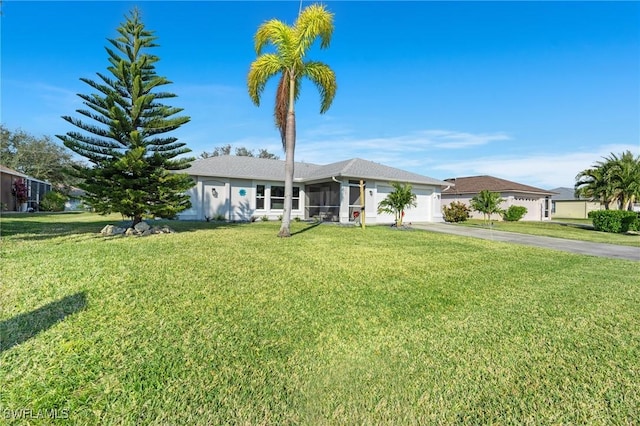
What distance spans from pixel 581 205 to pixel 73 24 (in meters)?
49.0

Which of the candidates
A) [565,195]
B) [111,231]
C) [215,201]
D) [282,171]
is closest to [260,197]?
[282,171]

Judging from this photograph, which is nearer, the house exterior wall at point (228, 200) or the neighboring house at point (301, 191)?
the house exterior wall at point (228, 200)

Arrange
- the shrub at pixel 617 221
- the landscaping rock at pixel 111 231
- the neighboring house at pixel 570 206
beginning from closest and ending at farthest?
the landscaping rock at pixel 111 231
the shrub at pixel 617 221
the neighboring house at pixel 570 206

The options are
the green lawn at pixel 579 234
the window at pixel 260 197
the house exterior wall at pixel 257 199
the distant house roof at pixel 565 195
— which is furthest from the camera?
the distant house roof at pixel 565 195

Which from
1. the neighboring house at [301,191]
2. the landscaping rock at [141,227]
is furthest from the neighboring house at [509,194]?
the landscaping rock at [141,227]

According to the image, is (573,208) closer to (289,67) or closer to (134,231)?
(289,67)

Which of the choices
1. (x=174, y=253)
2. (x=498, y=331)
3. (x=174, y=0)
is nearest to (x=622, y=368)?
(x=498, y=331)

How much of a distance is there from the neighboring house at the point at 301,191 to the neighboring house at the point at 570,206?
28762mm

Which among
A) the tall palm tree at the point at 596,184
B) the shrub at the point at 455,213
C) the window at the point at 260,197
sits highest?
the tall palm tree at the point at 596,184

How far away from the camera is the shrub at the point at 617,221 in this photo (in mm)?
16688

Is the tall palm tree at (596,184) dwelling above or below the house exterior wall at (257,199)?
above

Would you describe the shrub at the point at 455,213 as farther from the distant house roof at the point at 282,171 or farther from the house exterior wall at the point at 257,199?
the house exterior wall at the point at 257,199

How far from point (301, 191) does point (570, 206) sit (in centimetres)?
3848

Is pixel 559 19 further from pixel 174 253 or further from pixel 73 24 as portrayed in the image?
pixel 73 24
